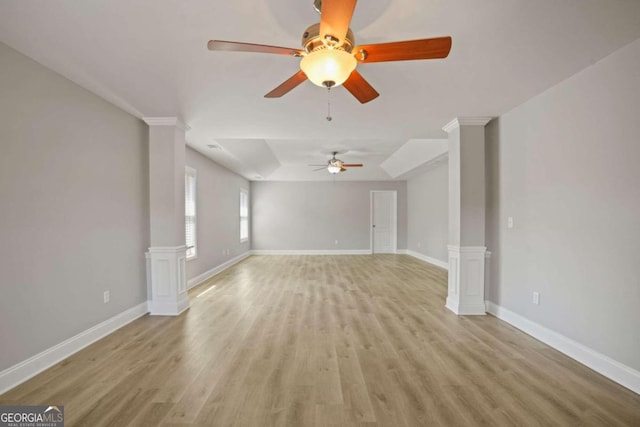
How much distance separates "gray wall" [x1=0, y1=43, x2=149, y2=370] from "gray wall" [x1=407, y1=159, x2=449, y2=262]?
6267 mm

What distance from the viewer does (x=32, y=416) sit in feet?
5.90

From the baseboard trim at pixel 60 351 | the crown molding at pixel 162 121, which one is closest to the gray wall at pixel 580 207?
the crown molding at pixel 162 121

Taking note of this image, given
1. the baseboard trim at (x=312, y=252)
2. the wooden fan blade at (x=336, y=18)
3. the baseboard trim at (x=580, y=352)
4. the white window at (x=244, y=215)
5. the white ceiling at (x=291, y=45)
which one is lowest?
the baseboard trim at (x=312, y=252)

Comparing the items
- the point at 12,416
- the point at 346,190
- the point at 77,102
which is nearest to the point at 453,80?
the point at 77,102

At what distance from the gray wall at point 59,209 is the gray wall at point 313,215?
590 centimetres

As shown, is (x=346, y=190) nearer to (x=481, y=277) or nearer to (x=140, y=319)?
(x=481, y=277)

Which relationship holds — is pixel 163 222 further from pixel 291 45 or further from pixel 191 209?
pixel 291 45

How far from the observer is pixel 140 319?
3.48 meters

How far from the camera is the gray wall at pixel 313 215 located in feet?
31.0

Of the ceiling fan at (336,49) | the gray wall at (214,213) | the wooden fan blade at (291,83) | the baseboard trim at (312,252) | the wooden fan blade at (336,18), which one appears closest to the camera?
the wooden fan blade at (336,18)

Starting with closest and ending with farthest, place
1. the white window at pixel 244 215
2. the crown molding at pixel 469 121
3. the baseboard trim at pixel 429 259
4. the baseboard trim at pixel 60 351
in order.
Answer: the baseboard trim at pixel 60 351, the crown molding at pixel 469 121, the baseboard trim at pixel 429 259, the white window at pixel 244 215

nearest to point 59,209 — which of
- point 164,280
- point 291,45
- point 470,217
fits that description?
point 164,280

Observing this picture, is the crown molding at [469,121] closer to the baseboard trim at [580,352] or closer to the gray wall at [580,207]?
the gray wall at [580,207]

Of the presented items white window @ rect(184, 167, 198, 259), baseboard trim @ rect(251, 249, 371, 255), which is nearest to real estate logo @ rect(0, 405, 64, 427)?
white window @ rect(184, 167, 198, 259)
